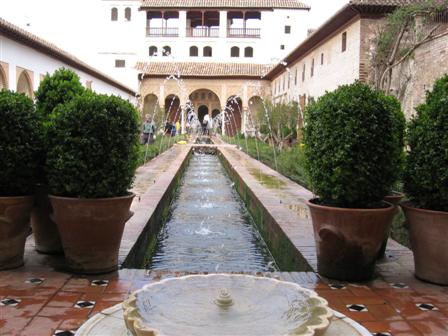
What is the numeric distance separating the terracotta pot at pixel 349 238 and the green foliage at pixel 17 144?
7.14 feet

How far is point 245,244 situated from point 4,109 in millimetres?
3576

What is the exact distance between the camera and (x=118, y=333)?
2.43 m

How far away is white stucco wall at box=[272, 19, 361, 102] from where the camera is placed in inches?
685

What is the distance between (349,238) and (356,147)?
26.1 inches

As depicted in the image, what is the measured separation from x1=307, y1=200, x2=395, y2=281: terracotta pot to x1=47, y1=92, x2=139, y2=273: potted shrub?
1495 mm

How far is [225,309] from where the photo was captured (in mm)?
2473

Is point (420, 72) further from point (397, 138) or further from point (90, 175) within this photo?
point (90, 175)

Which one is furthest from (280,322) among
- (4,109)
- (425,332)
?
(4,109)

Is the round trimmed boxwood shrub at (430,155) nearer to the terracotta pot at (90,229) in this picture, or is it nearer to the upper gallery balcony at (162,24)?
the terracotta pot at (90,229)

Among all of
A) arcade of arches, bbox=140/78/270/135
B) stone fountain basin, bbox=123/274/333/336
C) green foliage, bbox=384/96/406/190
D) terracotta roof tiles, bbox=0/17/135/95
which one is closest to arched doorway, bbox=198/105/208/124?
arcade of arches, bbox=140/78/270/135

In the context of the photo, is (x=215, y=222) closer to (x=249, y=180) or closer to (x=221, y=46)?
(x=249, y=180)

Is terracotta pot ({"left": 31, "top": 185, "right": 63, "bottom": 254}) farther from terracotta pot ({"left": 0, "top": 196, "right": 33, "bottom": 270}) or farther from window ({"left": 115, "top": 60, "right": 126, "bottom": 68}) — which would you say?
window ({"left": 115, "top": 60, "right": 126, "bottom": 68})

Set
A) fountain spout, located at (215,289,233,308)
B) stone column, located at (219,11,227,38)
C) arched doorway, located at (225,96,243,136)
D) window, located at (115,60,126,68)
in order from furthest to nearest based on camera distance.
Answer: stone column, located at (219,11,227,38) → window, located at (115,60,126,68) → arched doorway, located at (225,96,243,136) → fountain spout, located at (215,289,233,308)

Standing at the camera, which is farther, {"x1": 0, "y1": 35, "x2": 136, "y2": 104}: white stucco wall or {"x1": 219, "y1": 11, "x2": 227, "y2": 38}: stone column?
{"x1": 219, "y1": 11, "x2": 227, "y2": 38}: stone column
